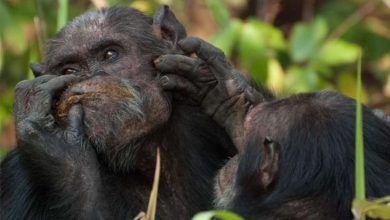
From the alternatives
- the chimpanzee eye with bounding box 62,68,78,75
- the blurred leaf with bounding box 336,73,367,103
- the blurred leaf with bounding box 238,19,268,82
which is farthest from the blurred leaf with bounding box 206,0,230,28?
the blurred leaf with bounding box 336,73,367,103

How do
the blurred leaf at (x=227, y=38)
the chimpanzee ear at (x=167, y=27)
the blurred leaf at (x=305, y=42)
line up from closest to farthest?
the chimpanzee ear at (x=167, y=27) < the blurred leaf at (x=227, y=38) < the blurred leaf at (x=305, y=42)

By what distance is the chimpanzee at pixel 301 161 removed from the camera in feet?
16.4

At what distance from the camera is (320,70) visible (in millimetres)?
9828

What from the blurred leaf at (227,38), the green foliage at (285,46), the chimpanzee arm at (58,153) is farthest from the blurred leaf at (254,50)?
the chimpanzee arm at (58,153)

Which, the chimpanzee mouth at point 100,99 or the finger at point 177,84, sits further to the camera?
the finger at point 177,84

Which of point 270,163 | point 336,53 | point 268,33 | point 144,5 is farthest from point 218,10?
point 270,163

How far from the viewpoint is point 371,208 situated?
4.47 meters

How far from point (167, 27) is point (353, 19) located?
15.3 ft

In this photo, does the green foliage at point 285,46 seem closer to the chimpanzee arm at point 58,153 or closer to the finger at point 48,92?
the finger at point 48,92

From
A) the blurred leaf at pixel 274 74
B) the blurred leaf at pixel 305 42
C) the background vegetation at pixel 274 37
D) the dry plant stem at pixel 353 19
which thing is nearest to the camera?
the background vegetation at pixel 274 37

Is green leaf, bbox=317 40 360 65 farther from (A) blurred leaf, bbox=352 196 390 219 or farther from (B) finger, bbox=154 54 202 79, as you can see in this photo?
(A) blurred leaf, bbox=352 196 390 219

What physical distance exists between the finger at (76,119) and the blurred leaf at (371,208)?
1882mm

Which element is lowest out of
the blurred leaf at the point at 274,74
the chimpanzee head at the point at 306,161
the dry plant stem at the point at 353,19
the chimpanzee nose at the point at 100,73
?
the chimpanzee head at the point at 306,161

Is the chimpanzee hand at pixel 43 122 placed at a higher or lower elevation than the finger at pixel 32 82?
lower
